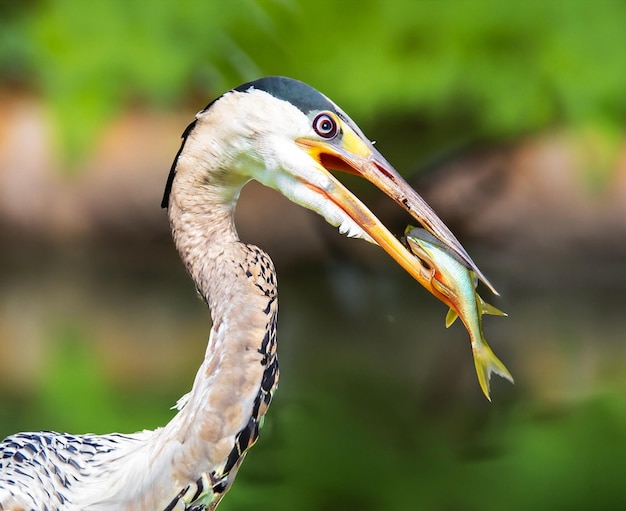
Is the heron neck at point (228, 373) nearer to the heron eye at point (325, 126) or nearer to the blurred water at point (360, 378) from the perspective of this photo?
the heron eye at point (325, 126)

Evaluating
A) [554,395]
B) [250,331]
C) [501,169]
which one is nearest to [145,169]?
[501,169]

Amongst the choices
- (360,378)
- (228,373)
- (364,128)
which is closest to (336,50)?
(364,128)

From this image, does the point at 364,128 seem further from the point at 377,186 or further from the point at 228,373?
the point at 228,373

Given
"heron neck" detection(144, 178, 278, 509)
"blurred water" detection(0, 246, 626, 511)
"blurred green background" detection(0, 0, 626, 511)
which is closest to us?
"heron neck" detection(144, 178, 278, 509)

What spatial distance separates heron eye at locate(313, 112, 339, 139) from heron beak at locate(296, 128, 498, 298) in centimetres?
1

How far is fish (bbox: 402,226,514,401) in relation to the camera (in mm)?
1558

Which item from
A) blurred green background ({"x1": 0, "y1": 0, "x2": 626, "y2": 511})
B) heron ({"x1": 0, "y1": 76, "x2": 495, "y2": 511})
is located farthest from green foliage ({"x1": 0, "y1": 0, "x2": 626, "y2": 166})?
heron ({"x1": 0, "y1": 76, "x2": 495, "y2": 511})

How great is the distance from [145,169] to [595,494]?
2552 mm

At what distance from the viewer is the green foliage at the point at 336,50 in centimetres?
489

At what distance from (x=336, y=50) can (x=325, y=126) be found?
346 cm

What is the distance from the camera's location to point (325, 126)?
60.9 inches

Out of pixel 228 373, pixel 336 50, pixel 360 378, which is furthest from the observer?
pixel 336 50

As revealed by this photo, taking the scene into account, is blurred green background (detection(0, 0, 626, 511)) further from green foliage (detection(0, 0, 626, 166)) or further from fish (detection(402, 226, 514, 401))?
fish (detection(402, 226, 514, 401))

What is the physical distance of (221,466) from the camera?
153 centimetres
